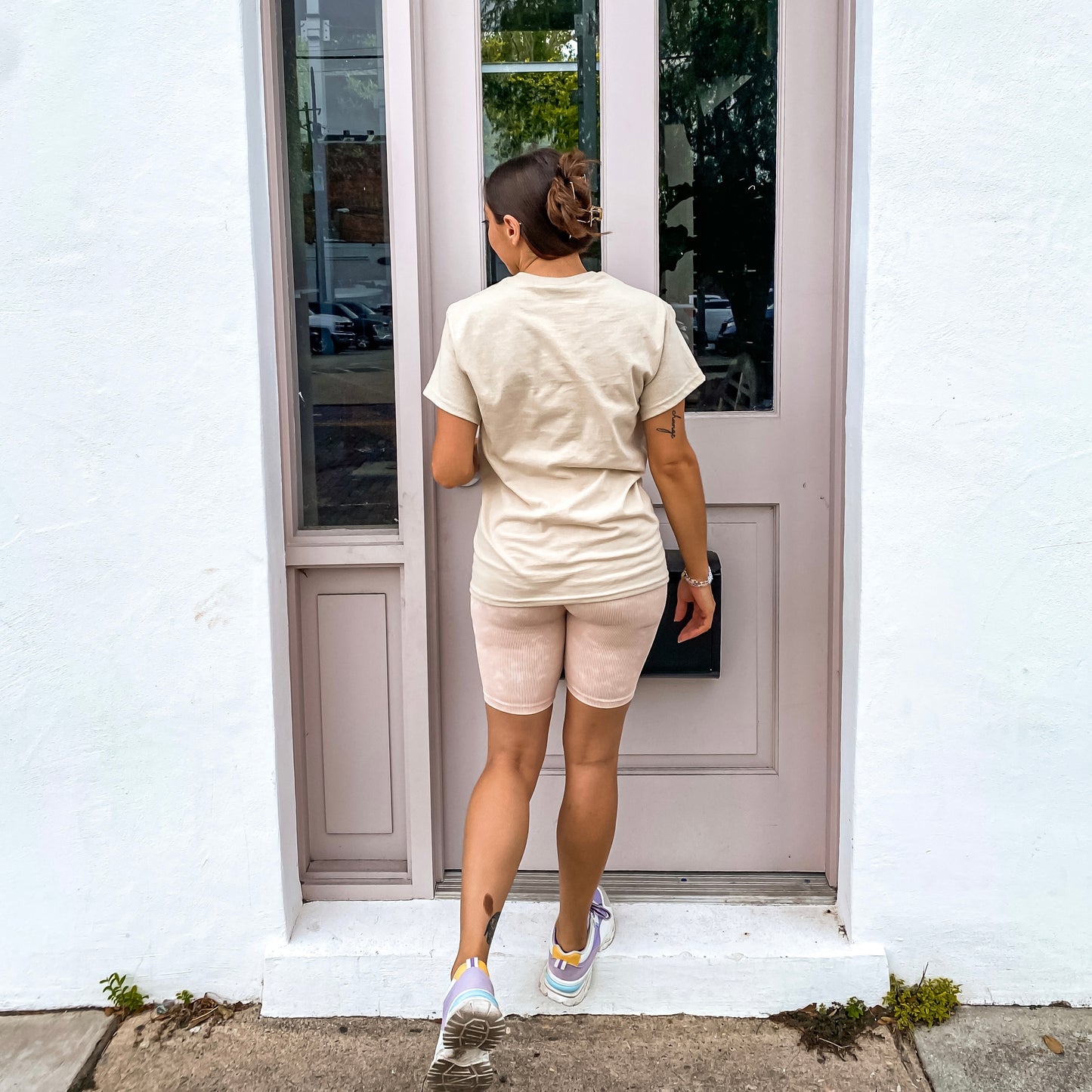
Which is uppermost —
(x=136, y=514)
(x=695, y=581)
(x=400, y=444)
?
(x=400, y=444)

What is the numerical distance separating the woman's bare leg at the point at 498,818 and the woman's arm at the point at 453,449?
483 millimetres

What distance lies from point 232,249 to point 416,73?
2.05 feet

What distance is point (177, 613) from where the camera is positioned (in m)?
2.30

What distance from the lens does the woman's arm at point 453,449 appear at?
200cm

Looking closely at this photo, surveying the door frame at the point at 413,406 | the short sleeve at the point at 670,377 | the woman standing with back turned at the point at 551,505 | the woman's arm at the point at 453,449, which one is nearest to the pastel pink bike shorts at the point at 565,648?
the woman standing with back turned at the point at 551,505

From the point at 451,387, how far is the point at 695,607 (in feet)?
2.37

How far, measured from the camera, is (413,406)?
2432 millimetres

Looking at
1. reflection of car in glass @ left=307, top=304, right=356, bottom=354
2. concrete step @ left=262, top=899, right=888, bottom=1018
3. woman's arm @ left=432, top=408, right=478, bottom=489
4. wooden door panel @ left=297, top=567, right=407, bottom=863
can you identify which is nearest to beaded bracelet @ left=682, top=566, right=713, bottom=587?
woman's arm @ left=432, top=408, right=478, bottom=489

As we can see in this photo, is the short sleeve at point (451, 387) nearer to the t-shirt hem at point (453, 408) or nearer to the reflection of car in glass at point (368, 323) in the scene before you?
the t-shirt hem at point (453, 408)

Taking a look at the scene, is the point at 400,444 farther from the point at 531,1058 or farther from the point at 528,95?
the point at 531,1058

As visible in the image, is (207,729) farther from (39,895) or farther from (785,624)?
(785,624)

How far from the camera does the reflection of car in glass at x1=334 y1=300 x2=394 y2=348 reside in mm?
2473

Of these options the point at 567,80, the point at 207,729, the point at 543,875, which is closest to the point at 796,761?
the point at 543,875

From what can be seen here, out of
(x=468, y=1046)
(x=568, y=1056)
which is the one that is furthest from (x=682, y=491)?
(x=568, y=1056)
